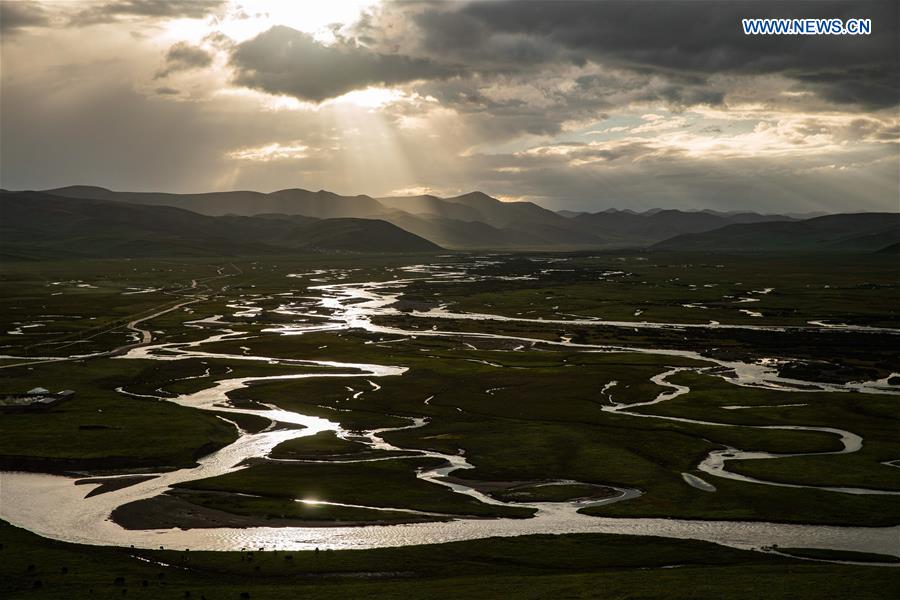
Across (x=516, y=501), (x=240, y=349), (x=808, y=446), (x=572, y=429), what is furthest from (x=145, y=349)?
(x=808, y=446)

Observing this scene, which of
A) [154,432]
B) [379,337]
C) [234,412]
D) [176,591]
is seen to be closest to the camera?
[176,591]

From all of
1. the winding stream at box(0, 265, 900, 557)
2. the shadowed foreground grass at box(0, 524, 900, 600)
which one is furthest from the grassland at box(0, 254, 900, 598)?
the winding stream at box(0, 265, 900, 557)

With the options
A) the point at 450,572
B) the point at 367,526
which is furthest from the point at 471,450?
the point at 450,572

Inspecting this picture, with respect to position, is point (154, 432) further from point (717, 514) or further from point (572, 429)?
point (717, 514)

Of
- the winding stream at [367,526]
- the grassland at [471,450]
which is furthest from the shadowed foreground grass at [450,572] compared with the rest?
the winding stream at [367,526]

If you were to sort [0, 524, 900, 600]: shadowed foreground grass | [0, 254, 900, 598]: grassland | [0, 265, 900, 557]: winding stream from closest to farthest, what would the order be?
[0, 524, 900, 600]: shadowed foreground grass → [0, 254, 900, 598]: grassland → [0, 265, 900, 557]: winding stream

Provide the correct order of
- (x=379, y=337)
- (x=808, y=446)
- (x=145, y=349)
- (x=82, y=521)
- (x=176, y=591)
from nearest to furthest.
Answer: (x=176, y=591), (x=82, y=521), (x=808, y=446), (x=145, y=349), (x=379, y=337)

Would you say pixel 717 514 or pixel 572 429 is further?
pixel 572 429

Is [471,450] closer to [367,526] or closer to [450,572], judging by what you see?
[367,526]

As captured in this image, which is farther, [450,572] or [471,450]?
[471,450]

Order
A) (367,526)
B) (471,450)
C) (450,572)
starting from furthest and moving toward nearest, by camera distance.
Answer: (471,450), (367,526), (450,572)

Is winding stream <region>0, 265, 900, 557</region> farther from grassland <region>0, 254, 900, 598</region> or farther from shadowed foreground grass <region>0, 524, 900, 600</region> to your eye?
shadowed foreground grass <region>0, 524, 900, 600</region>
